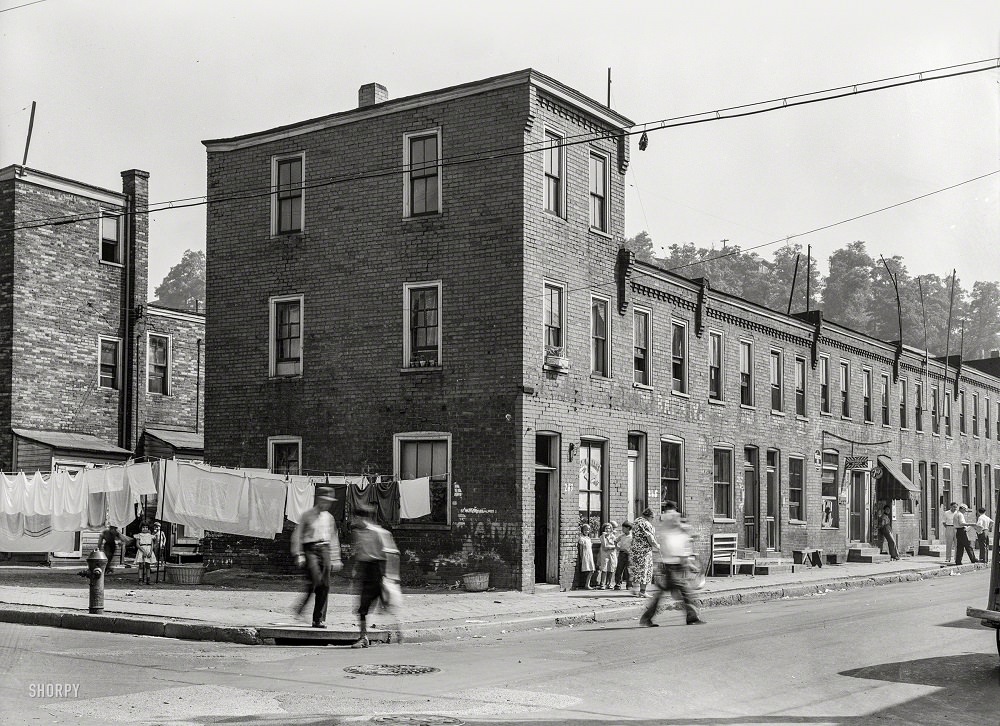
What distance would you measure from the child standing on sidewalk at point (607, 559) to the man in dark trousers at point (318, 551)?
8.55 m

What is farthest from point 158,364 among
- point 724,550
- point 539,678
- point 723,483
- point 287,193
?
point 539,678

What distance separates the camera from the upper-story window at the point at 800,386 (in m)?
34.8

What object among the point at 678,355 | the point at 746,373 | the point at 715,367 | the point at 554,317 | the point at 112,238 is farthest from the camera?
the point at 112,238

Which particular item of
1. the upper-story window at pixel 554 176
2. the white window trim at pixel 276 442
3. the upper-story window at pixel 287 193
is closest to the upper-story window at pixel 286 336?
the white window trim at pixel 276 442

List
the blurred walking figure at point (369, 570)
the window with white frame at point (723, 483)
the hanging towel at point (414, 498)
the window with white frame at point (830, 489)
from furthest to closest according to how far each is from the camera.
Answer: the window with white frame at point (830, 489) < the window with white frame at point (723, 483) < the hanging towel at point (414, 498) < the blurred walking figure at point (369, 570)

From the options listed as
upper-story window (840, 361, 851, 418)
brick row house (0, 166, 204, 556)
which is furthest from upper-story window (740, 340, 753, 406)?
brick row house (0, 166, 204, 556)

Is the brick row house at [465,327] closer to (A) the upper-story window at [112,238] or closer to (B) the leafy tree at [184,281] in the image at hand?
(A) the upper-story window at [112,238]

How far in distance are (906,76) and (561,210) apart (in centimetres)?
1055

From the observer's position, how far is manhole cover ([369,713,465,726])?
8797mm

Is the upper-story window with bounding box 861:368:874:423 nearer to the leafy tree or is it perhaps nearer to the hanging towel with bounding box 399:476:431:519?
the hanging towel with bounding box 399:476:431:519

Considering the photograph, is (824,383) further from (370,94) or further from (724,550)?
(370,94)

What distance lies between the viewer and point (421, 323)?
2353 cm

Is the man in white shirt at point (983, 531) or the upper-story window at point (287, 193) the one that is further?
the man in white shirt at point (983, 531)

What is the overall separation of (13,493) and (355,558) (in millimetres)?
12803
